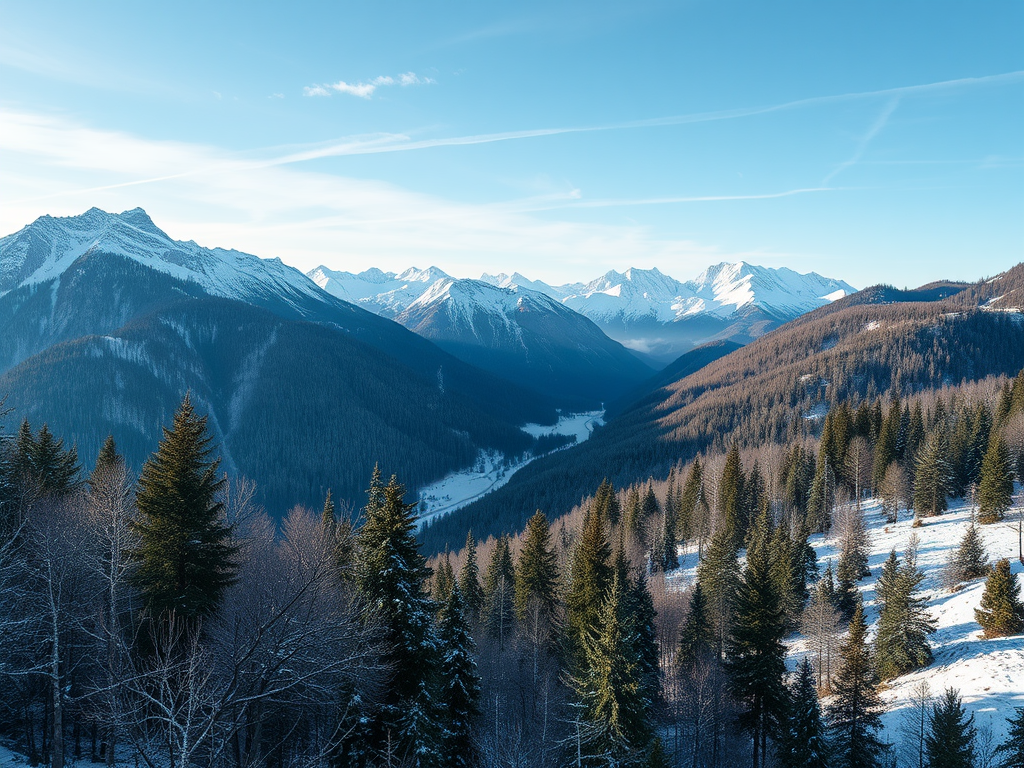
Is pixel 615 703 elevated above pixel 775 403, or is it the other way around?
pixel 775 403

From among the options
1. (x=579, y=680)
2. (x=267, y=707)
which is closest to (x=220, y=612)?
(x=267, y=707)

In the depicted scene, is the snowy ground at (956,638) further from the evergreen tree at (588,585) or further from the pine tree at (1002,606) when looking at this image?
the evergreen tree at (588,585)

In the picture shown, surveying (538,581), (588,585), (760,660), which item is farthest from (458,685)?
(538,581)

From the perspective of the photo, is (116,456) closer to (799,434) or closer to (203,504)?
(203,504)

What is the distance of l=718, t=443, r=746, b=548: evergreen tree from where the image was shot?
65.5 meters

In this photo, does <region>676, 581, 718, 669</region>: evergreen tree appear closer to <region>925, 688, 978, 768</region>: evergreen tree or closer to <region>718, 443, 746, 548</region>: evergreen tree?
<region>925, 688, 978, 768</region>: evergreen tree

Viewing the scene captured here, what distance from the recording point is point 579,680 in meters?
23.8

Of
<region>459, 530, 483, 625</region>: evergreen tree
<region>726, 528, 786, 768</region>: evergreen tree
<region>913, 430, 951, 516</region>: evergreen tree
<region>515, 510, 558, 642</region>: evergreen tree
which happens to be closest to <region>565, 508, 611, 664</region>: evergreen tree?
<region>515, 510, 558, 642</region>: evergreen tree

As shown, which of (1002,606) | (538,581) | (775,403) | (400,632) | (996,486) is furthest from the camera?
(775,403)

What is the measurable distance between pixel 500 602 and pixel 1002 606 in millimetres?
32966

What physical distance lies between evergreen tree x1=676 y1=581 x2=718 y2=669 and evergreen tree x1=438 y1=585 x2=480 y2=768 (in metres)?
Result: 21.3

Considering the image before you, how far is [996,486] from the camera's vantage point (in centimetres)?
5203

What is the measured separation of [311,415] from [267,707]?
18957cm

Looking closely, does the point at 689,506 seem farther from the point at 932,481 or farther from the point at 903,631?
the point at 903,631
